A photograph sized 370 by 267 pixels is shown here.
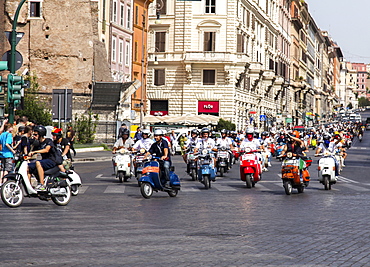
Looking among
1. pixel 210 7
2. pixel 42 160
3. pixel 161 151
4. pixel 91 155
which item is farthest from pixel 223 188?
pixel 210 7

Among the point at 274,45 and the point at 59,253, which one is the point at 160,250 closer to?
the point at 59,253

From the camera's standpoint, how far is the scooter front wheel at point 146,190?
59.6 ft

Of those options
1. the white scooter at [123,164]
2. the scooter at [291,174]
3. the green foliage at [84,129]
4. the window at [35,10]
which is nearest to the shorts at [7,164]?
the white scooter at [123,164]

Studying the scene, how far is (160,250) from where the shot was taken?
31.7 feet

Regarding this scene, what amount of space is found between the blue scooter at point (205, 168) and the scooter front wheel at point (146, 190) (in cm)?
390

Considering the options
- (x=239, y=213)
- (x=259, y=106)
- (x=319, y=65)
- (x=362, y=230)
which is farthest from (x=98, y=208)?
(x=319, y=65)

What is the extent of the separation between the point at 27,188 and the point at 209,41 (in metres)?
54.3

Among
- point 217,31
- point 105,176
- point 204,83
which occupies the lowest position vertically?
point 105,176

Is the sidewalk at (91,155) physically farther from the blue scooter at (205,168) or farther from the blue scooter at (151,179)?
the blue scooter at (151,179)

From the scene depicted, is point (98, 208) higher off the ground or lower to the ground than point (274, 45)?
lower

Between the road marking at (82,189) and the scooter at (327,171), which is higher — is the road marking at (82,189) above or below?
below

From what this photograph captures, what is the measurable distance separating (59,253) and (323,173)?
45.4 ft

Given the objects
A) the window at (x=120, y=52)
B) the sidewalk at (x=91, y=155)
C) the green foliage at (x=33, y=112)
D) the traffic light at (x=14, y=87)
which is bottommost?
the sidewalk at (x=91, y=155)

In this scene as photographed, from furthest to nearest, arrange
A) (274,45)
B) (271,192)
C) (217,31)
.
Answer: (274,45)
(217,31)
(271,192)
